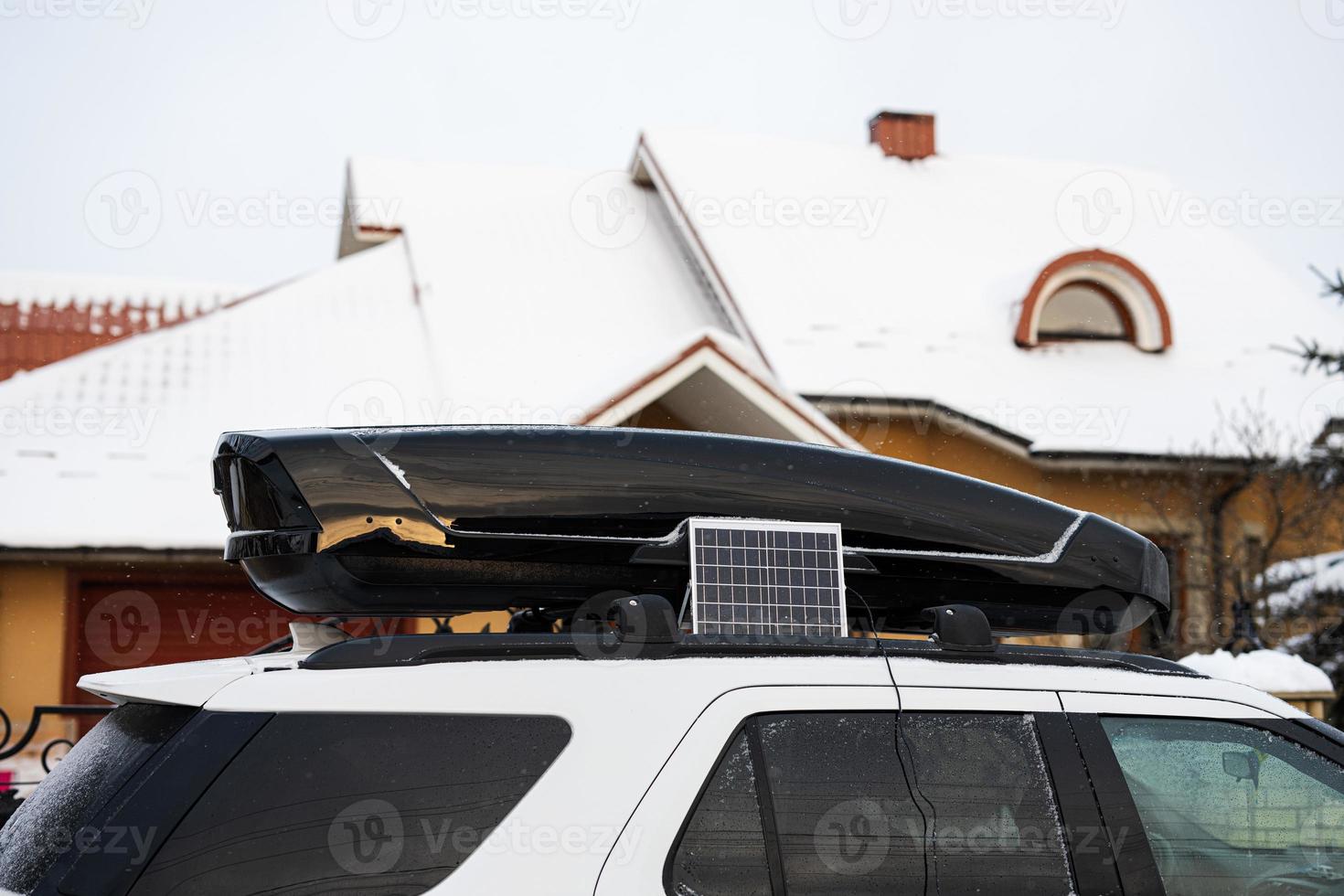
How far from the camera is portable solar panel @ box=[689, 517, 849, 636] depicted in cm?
299

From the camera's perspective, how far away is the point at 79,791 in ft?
8.25

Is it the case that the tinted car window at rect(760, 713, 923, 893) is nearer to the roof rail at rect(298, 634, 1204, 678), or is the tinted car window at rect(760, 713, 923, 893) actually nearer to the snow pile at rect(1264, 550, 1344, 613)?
the roof rail at rect(298, 634, 1204, 678)

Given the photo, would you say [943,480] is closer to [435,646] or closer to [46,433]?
[435,646]

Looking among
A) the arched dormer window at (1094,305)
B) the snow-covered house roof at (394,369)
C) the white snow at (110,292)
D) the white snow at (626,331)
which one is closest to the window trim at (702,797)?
the snow-covered house roof at (394,369)

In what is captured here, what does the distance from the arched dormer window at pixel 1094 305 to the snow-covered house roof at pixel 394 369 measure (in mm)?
3609

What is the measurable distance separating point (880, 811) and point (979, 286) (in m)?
13.5

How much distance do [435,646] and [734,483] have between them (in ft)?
3.26

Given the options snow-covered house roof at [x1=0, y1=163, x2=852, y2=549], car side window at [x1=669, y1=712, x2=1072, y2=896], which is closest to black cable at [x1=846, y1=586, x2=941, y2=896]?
car side window at [x1=669, y1=712, x2=1072, y2=896]

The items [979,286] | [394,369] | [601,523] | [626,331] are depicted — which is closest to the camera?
[601,523]

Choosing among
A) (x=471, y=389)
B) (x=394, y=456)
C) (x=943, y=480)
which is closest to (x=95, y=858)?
(x=394, y=456)

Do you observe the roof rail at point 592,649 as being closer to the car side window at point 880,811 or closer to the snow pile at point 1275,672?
the car side window at point 880,811

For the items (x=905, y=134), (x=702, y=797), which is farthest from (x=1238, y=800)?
(x=905, y=134)

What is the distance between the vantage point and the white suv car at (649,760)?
236 cm

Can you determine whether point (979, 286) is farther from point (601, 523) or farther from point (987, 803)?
point (987, 803)
